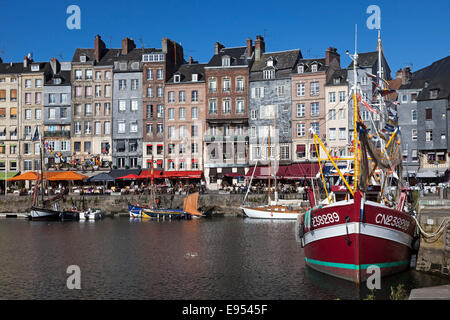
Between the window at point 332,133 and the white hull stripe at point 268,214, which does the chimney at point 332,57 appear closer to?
the window at point 332,133

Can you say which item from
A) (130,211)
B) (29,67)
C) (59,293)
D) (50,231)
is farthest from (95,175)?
(59,293)

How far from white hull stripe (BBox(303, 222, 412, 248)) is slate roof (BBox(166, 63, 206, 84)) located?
57897mm

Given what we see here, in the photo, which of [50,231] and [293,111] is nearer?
[50,231]

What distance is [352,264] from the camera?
84.8 ft

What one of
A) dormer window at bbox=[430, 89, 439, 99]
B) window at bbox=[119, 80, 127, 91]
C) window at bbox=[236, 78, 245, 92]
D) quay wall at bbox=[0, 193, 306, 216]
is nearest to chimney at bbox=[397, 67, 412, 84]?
dormer window at bbox=[430, 89, 439, 99]

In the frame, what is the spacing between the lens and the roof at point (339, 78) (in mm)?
75750

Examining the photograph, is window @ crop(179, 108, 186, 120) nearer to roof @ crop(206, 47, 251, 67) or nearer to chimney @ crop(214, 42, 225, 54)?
roof @ crop(206, 47, 251, 67)

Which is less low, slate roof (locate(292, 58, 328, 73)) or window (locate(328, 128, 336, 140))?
slate roof (locate(292, 58, 328, 73))

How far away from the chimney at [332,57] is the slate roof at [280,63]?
4.68 metres

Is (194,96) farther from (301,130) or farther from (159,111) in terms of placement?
(301,130)

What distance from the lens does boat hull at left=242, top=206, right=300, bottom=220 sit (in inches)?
2480
